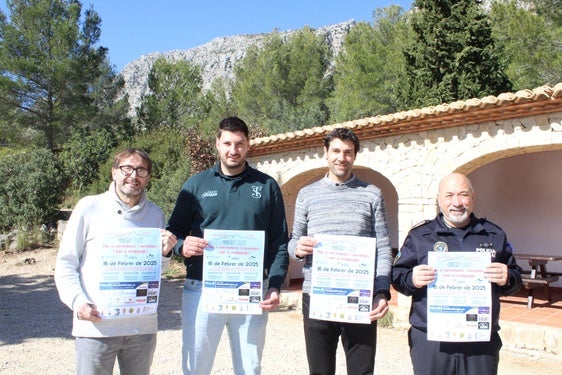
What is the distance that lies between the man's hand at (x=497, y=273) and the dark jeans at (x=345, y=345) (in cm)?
61

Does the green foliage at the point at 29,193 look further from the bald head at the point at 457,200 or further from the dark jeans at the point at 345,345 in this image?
the bald head at the point at 457,200

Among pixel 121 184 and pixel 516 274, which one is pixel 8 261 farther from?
pixel 516 274

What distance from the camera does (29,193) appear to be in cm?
1442

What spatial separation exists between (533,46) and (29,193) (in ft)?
46.6

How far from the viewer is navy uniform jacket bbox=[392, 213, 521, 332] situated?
2.15 metres

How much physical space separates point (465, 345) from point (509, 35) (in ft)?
37.5

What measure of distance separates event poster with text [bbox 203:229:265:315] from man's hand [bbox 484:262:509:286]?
104 centimetres

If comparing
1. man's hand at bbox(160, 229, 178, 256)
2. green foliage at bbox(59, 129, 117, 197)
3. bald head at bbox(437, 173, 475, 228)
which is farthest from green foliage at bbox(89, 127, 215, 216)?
bald head at bbox(437, 173, 475, 228)

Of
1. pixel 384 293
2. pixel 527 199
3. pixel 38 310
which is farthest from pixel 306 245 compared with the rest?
pixel 527 199

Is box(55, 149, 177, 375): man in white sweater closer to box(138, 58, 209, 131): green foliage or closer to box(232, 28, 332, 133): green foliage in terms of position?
box(232, 28, 332, 133): green foliage

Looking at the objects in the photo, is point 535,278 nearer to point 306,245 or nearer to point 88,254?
point 306,245

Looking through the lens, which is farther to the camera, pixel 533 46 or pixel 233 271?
pixel 533 46

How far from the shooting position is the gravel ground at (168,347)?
15.0 ft

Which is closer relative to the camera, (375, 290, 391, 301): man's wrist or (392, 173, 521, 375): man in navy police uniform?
(392, 173, 521, 375): man in navy police uniform
